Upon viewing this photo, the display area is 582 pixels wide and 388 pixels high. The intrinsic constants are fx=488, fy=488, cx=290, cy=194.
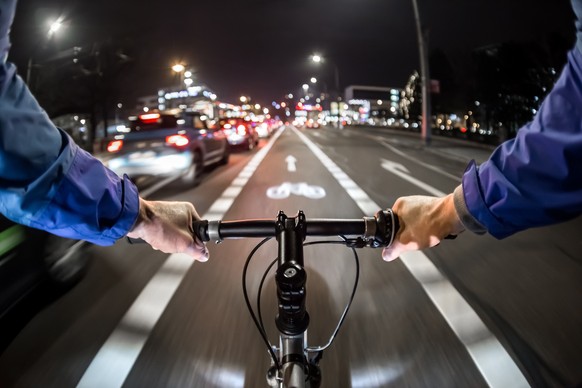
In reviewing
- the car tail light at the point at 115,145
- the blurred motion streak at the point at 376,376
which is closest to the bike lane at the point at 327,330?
the blurred motion streak at the point at 376,376

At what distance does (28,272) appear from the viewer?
4.10 meters

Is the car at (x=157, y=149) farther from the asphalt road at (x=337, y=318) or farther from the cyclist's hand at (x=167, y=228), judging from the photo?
the cyclist's hand at (x=167, y=228)

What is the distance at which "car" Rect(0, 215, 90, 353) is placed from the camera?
3.70 metres

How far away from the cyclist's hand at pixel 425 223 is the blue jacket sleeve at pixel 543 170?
123 mm

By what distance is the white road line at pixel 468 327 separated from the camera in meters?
2.87

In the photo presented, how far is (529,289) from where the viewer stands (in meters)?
4.59

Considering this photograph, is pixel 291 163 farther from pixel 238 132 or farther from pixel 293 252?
pixel 293 252

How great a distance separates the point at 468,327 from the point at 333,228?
7.78 feet

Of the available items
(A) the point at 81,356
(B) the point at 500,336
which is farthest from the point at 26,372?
(B) the point at 500,336

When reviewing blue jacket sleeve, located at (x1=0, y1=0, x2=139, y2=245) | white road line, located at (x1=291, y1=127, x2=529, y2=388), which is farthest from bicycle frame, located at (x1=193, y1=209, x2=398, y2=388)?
white road line, located at (x1=291, y1=127, x2=529, y2=388)

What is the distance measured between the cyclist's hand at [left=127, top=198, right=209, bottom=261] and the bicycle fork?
1.32 ft

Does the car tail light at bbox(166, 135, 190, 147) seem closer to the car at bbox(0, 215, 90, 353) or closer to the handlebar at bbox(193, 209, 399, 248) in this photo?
the car at bbox(0, 215, 90, 353)

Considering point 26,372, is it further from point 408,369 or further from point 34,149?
point 408,369

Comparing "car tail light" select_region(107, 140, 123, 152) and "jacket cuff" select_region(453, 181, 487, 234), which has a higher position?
"jacket cuff" select_region(453, 181, 487, 234)
